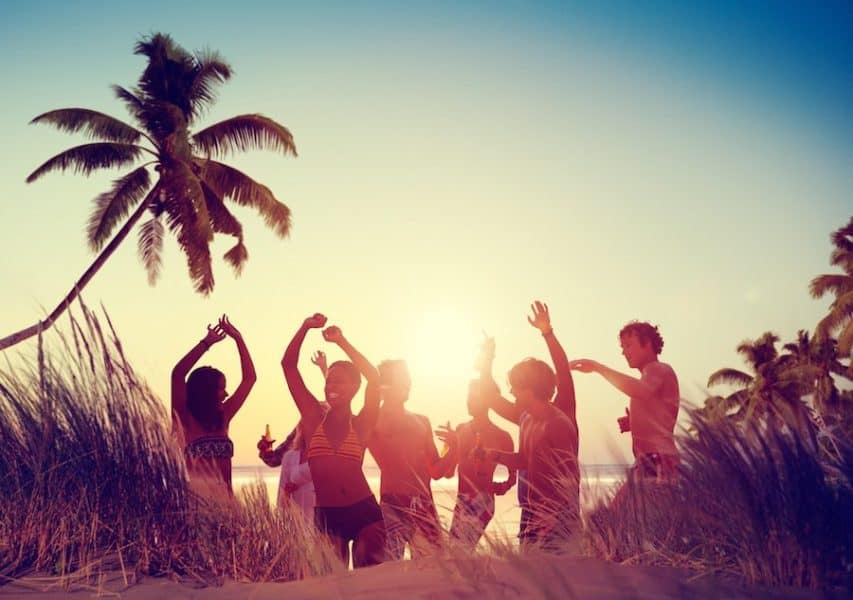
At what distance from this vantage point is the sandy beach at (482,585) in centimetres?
329

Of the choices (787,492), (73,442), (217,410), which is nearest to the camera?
(787,492)

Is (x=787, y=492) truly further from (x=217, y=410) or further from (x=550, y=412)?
(x=217, y=410)

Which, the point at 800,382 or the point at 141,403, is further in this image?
the point at 800,382

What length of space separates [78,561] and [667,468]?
3065mm

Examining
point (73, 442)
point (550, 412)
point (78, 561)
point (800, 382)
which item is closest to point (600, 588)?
point (550, 412)

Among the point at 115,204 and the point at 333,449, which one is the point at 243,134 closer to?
the point at 115,204

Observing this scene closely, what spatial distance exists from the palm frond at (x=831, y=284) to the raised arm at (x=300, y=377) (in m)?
37.7

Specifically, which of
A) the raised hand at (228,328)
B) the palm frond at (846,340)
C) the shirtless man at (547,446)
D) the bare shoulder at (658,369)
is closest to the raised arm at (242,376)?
the raised hand at (228,328)

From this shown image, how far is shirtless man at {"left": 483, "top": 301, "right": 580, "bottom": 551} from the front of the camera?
442 cm

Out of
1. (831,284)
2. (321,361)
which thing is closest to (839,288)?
(831,284)

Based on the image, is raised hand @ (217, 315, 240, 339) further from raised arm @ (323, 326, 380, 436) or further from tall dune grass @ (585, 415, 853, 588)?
tall dune grass @ (585, 415, 853, 588)

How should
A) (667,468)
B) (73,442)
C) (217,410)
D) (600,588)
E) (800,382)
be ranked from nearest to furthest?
(600,588) < (73,442) < (667,468) < (217,410) < (800,382)

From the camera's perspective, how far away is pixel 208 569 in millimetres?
3830

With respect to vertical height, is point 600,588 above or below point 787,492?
below
